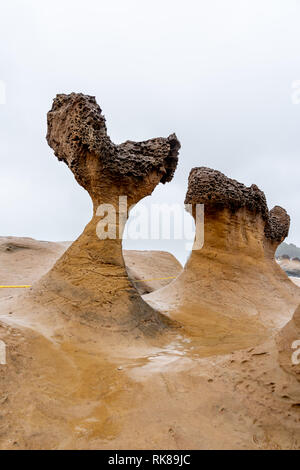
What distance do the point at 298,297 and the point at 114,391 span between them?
5.11 metres

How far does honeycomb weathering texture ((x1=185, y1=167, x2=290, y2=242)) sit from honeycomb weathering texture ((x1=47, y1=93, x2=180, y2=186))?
1018 millimetres

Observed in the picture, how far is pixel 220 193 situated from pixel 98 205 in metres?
2.46

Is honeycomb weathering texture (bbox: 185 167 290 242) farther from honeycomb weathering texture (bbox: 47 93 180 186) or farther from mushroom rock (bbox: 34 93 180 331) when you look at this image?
mushroom rock (bbox: 34 93 180 331)

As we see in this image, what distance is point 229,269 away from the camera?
563 cm

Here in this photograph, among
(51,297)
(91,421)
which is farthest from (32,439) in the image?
(51,297)

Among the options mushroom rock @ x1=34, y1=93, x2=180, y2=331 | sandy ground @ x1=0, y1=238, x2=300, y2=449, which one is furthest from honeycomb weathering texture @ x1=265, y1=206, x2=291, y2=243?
sandy ground @ x1=0, y1=238, x2=300, y2=449

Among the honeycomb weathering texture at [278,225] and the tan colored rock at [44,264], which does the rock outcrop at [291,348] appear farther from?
the tan colored rock at [44,264]

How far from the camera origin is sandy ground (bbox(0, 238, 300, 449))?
1619 millimetres

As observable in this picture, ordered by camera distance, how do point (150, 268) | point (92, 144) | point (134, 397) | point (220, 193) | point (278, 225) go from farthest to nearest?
point (150, 268) → point (278, 225) → point (220, 193) → point (92, 144) → point (134, 397)

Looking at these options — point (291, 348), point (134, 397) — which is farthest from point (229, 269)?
point (134, 397)

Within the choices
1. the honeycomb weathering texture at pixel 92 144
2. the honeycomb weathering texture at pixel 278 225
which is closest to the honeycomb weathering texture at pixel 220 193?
the honeycomb weathering texture at pixel 278 225

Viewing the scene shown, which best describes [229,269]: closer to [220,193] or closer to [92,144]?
[220,193]

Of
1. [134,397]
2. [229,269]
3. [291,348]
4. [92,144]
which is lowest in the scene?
[134,397]
